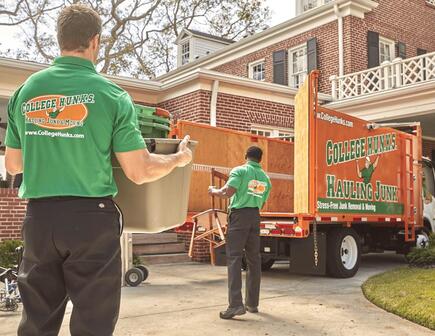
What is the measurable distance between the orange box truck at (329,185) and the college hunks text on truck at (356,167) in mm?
16

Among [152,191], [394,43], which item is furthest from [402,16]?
[152,191]

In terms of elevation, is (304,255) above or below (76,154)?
below

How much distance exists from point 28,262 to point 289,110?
12277 mm

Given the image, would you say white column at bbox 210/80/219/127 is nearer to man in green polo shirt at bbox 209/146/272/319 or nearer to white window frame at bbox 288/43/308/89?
man in green polo shirt at bbox 209/146/272/319

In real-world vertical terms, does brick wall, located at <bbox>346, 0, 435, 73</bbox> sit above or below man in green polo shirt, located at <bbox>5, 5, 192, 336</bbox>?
above

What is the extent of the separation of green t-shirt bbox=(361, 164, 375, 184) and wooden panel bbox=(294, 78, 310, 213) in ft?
5.01

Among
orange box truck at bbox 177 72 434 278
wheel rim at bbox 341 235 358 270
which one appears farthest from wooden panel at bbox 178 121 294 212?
wheel rim at bbox 341 235 358 270

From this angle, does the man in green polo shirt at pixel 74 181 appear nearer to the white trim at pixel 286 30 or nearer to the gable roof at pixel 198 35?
the white trim at pixel 286 30

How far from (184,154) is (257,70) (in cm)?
1900

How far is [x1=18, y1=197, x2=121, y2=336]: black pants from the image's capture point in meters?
2.06

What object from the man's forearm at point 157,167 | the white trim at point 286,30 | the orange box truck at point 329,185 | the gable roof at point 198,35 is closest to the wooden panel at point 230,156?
the orange box truck at point 329,185

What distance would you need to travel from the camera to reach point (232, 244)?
19.4 feet

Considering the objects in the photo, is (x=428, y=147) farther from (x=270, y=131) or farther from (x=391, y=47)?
(x=270, y=131)

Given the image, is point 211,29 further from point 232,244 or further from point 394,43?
point 232,244
